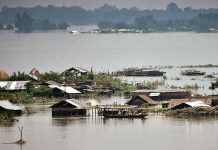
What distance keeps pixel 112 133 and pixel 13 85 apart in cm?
1155

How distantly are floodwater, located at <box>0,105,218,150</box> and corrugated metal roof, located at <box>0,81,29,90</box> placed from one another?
232 inches

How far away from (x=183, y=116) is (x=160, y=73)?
65.3ft

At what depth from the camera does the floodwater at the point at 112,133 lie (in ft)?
91.7

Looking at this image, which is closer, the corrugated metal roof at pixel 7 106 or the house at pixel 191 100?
the corrugated metal roof at pixel 7 106

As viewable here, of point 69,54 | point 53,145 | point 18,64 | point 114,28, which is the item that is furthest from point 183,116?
point 114,28

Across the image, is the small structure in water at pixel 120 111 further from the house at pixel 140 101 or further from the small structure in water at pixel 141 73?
the small structure in water at pixel 141 73

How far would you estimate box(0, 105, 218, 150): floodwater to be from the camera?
1101 inches

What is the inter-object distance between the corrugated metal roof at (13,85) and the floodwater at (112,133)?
5904 mm

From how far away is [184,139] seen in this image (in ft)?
94.7

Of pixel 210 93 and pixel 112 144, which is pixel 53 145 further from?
pixel 210 93

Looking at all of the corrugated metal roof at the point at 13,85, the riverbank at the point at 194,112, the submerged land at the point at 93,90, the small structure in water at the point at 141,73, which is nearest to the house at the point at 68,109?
the submerged land at the point at 93,90

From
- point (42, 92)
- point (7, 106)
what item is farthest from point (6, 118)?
point (42, 92)

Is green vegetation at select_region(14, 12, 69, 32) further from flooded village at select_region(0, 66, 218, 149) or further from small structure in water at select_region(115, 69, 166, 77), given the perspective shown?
flooded village at select_region(0, 66, 218, 149)

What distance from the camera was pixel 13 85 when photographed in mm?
41156
